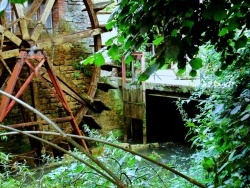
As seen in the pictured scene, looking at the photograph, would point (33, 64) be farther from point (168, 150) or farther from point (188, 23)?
point (188, 23)

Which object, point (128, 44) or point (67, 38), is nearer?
point (128, 44)

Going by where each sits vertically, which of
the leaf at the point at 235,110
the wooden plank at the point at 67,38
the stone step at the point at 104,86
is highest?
the leaf at the point at 235,110

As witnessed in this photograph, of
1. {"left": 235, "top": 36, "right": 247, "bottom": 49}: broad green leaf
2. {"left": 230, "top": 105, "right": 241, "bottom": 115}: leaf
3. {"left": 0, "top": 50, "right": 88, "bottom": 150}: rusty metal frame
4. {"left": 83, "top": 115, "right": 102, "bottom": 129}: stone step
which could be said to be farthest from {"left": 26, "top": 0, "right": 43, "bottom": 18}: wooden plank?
{"left": 230, "top": 105, "right": 241, "bottom": 115}: leaf

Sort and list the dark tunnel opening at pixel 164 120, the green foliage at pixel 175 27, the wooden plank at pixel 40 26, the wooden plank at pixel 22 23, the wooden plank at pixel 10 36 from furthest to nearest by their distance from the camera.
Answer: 1. the dark tunnel opening at pixel 164 120
2. the wooden plank at pixel 40 26
3. the wooden plank at pixel 22 23
4. the wooden plank at pixel 10 36
5. the green foliage at pixel 175 27

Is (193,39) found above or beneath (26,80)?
above

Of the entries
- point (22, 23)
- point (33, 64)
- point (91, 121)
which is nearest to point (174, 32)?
point (22, 23)

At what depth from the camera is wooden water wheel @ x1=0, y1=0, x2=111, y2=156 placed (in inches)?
254

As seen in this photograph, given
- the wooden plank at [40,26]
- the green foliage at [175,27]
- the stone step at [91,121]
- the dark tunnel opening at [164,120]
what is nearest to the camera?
the green foliage at [175,27]

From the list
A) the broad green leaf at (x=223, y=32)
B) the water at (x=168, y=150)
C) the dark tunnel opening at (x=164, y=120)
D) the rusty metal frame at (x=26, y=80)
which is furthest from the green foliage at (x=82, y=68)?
the broad green leaf at (x=223, y=32)

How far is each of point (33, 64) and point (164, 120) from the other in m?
3.81

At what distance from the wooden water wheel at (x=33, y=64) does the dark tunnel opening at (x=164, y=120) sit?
4.06 feet

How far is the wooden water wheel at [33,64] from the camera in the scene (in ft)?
21.1

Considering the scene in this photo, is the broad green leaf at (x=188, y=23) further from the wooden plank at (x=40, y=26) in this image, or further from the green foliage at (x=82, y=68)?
the green foliage at (x=82, y=68)

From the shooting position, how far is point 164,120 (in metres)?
9.66
